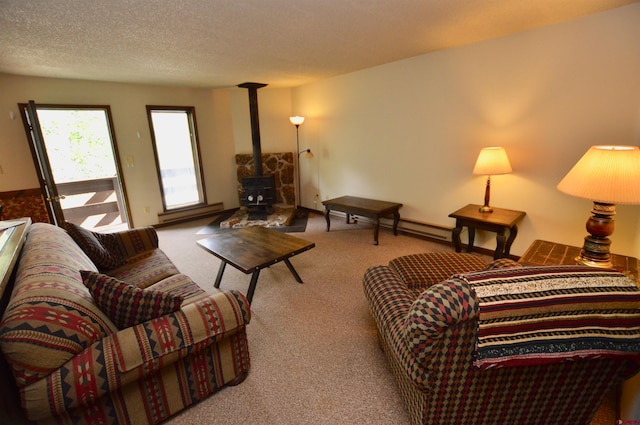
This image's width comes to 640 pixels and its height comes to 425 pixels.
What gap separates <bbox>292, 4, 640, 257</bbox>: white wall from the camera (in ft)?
7.72

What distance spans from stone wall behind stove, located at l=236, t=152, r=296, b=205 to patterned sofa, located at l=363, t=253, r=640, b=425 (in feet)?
15.7

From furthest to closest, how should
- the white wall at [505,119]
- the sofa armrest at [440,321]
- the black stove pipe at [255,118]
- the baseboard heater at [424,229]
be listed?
the black stove pipe at [255,118], the baseboard heater at [424,229], the white wall at [505,119], the sofa armrest at [440,321]

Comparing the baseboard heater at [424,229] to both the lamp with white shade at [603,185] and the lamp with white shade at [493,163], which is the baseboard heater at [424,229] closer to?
the lamp with white shade at [493,163]

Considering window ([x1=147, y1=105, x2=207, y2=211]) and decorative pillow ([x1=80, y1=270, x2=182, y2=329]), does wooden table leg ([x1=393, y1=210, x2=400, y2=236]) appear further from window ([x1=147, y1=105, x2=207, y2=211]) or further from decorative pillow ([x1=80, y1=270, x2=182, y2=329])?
window ([x1=147, y1=105, x2=207, y2=211])

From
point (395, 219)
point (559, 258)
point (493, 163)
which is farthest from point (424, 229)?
point (559, 258)

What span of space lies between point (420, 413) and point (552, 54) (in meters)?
3.23

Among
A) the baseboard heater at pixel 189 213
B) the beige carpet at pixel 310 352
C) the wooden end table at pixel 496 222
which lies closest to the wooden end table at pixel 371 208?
the beige carpet at pixel 310 352

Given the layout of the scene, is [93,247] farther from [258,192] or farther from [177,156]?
[177,156]

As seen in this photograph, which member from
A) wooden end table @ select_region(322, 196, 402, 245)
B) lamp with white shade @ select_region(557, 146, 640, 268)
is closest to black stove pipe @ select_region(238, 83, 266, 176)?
wooden end table @ select_region(322, 196, 402, 245)

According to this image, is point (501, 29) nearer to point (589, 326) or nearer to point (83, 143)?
point (589, 326)

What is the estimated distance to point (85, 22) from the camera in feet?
6.86

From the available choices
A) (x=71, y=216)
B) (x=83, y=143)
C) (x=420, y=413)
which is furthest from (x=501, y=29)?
(x=71, y=216)

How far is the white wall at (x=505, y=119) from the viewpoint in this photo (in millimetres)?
2352

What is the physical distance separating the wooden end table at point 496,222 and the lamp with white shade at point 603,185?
0.95m
